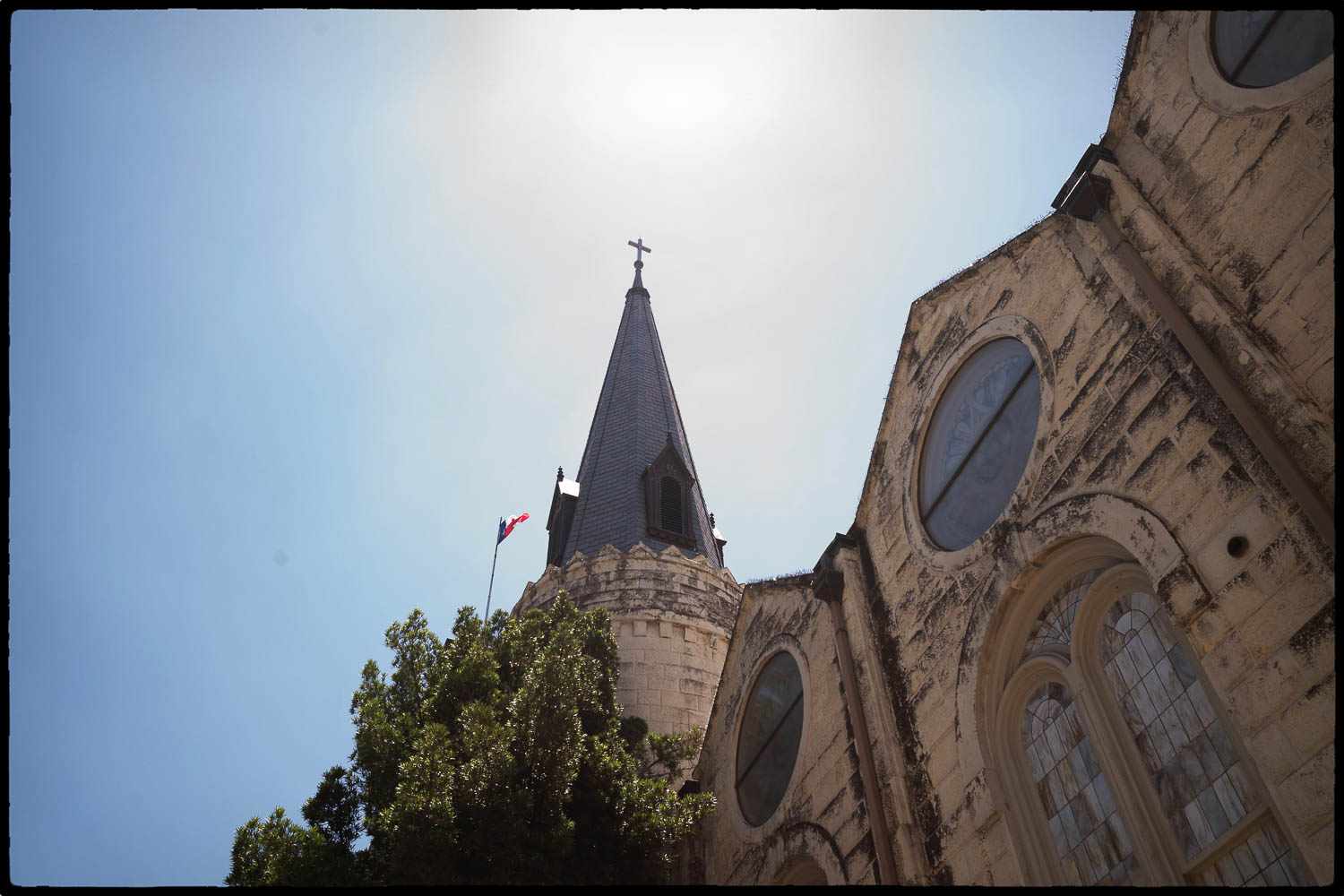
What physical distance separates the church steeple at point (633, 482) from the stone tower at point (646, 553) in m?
0.03

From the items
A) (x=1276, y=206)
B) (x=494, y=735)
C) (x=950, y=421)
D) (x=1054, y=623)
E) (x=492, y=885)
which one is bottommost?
(x=492, y=885)

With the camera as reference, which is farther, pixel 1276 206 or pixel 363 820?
pixel 363 820

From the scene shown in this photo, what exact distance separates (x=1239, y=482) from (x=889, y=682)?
414 cm

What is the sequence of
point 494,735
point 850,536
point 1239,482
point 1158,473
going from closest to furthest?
point 1239,482 → point 1158,473 → point 494,735 → point 850,536

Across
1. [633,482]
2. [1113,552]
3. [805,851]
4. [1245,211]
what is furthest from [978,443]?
[633,482]

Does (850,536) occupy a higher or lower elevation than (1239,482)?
higher

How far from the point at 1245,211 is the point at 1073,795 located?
406 centimetres

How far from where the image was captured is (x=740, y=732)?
11.8 metres

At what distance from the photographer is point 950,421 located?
8.78 m

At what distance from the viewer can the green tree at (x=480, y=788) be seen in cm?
873

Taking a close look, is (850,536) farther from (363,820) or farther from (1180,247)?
(363,820)

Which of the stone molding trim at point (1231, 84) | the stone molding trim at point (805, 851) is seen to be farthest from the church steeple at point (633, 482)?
the stone molding trim at point (1231, 84)

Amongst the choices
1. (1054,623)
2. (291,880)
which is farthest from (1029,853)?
(291,880)

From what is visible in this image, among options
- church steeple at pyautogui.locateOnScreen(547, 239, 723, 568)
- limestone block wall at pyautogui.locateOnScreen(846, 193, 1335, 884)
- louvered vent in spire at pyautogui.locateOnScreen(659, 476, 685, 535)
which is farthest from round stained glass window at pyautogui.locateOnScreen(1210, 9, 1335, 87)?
louvered vent in spire at pyautogui.locateOnScreen(659, 476, 685, 535)
